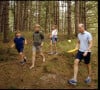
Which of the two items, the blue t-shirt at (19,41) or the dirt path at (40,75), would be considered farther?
the blue t-shirt at (19,41)

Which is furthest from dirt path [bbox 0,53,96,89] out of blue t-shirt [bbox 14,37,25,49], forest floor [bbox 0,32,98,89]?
blue t-shirt [bbox 14,37,25,49]

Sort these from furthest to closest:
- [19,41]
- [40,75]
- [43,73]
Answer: [19,41] < [43,73] < [40,75]

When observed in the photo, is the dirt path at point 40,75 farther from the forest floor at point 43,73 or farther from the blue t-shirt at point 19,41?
the blue t-shirt at point 19,41

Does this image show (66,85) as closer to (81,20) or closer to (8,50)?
(8,50)

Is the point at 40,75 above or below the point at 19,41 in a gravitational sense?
below

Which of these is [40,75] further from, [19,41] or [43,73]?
[19,41]

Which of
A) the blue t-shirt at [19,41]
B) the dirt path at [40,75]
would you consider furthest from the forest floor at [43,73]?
the blue t-shirt at [19,41]

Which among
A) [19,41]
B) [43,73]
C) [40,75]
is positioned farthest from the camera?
[19,41]

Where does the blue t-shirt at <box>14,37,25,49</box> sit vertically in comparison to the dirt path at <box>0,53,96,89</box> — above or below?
above

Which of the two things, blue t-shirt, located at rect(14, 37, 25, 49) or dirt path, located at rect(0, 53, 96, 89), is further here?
blue t-shirt, located at rect(14, 37, 25, 49)

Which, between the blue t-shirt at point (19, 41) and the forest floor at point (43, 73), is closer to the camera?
the forest floor at point (43, 73)

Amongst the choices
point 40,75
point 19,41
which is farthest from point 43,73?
point 19,41

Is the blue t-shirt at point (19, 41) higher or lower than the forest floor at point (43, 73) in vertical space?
higher

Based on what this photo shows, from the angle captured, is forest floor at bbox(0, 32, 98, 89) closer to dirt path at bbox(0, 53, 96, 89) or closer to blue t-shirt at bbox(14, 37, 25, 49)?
dirt path at bbox(0, 53, 96, 89)
